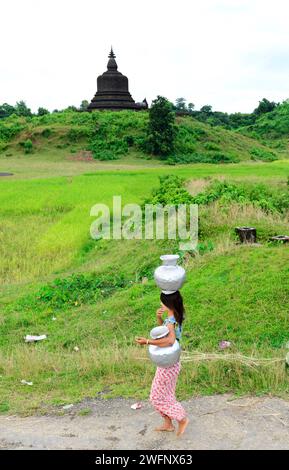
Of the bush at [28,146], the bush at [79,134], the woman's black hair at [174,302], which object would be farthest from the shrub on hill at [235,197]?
the bush at [79,134]

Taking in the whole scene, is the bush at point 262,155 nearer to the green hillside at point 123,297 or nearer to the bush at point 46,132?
the bush at point 46,132

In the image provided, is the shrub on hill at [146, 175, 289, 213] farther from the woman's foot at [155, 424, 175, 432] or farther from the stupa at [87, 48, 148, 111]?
the stupa at [87, 48, 148, 111]

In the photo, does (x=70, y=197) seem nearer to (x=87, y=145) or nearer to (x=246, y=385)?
(x=246, y=385)

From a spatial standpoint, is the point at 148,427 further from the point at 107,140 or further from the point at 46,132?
the point at 46,132

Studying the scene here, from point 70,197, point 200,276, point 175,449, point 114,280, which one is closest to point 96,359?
point 175,449

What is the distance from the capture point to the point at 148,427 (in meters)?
4.40

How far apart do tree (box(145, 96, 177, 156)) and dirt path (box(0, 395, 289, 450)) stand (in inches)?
1369

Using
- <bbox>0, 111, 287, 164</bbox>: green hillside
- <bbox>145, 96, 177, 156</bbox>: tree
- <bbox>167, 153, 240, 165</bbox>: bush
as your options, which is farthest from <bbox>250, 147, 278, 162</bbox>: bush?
<bbox>145, 96, 177, 156</bbox>: tree

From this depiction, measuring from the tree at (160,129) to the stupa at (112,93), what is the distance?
10.8 metres

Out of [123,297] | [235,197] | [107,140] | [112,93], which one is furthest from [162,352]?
[112,93]

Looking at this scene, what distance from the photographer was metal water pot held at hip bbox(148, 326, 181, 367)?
4082mm

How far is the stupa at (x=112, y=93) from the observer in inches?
1945

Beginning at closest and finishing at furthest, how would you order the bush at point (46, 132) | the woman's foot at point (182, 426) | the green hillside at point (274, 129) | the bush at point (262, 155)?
the woman's foot at point (182, 426) → the bush at point (46, 132) → the bush at point (262, 155) → the green hillside at point (274, 129)

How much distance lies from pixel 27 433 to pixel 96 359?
64.1 inches
